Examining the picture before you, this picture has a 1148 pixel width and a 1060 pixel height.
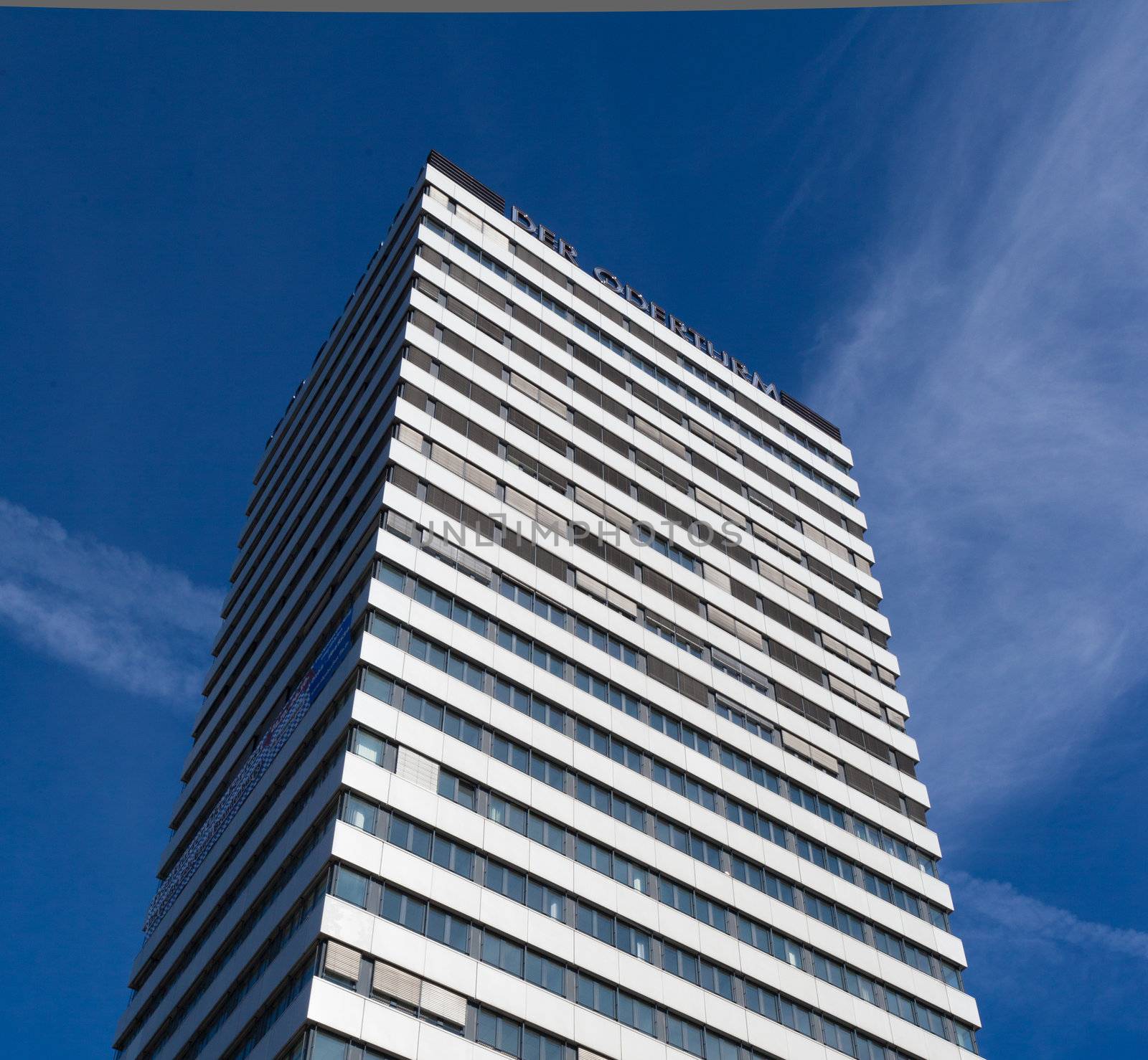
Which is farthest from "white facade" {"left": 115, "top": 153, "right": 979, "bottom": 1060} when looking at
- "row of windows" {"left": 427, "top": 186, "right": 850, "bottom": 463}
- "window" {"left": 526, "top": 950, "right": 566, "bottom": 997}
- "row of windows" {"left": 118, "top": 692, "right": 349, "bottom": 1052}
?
"row of windows" {"left": 427, "top": 186, "right": 850, "bottom": 463}

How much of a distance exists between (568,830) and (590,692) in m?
7.43

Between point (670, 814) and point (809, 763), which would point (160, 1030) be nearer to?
point (670, 814)

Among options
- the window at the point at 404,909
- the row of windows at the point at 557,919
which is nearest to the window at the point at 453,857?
the row of windows at the point at 557,919

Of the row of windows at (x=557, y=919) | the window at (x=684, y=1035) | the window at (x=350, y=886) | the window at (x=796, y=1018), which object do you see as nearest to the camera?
the window at (x=350, y=886)

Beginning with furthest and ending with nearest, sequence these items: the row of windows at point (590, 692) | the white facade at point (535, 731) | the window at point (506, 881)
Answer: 1. the row of windows at point (590, 692)
2. the window at point (506, 881)
3. the white facade at point (535, 731)

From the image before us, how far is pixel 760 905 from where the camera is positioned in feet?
161

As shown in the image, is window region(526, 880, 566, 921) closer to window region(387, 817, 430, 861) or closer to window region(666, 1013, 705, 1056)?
window region(387, 817, 430, 861)

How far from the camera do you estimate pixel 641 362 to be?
7131cm

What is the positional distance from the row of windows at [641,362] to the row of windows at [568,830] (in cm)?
2789

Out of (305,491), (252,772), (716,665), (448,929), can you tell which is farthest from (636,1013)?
(305,491)

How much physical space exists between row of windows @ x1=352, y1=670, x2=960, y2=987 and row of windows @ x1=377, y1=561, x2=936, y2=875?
209 centimetres

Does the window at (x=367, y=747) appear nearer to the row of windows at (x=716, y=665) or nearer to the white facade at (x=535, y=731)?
the white facade at (x=535, y=731)

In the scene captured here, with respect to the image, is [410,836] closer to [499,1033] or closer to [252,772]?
[499,1033]

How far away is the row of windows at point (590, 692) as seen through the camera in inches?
1861
